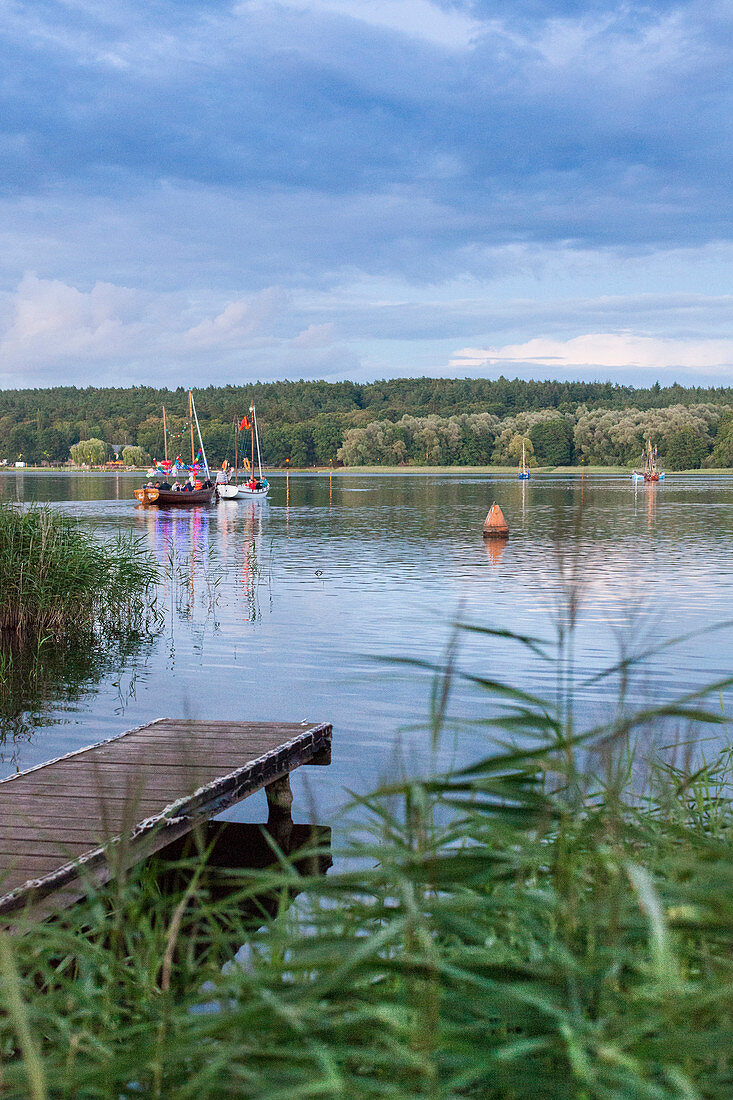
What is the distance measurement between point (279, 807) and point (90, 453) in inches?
6306

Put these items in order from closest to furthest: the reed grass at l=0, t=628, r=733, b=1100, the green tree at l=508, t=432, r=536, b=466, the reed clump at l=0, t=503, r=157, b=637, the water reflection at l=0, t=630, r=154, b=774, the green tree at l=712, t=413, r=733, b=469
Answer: the reed grass at l=0, t=628, r=733, b=1100 → the water reflection at l=0, t=630, r=154, b=774 → the reed clump at l=0, t=503, r=157, b=637 → the green tree at l=712, t=413, r=733, b=469 → the green tree at l=508, t=432, r=536, b=466

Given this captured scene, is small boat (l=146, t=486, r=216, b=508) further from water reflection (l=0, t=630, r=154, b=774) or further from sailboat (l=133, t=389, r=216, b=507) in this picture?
water reflection (l=0, t=630, r=154, b=774)

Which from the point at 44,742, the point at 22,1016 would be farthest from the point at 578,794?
the point at 44,742

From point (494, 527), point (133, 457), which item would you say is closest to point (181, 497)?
point (494, 527)

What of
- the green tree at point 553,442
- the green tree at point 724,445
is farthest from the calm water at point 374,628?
the green tree at point 553,442

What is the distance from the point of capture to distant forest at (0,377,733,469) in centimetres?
13662

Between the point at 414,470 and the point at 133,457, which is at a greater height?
the point at 133,457

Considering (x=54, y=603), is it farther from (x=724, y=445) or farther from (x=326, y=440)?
(x=326, y=440)

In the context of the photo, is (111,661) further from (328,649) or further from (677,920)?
(677,920)

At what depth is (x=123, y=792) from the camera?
617 centimetres

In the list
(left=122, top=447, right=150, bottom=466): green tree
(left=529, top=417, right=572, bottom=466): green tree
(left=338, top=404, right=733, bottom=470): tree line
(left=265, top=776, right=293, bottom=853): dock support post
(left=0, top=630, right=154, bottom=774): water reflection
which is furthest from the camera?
(left=122, top=447, right=150, bottom=466): green tree

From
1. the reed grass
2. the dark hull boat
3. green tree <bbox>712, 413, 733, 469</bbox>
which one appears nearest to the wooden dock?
the reed grass

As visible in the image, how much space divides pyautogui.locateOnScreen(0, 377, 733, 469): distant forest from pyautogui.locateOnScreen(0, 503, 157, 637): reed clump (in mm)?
118419

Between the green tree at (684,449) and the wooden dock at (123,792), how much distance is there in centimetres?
13160
